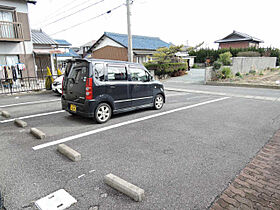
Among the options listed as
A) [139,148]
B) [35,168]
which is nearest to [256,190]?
[139,148]

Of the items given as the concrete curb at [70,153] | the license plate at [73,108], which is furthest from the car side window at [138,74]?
the concrete curb at [70,153]

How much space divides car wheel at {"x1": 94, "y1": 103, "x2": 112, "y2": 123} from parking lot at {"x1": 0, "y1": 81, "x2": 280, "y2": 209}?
0.68 ft

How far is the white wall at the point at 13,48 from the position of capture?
45.2ft

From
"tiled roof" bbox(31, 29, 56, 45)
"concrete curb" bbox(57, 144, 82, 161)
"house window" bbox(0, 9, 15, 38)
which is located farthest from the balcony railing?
"concrete curb" bbox(57, 144, 82, 161)

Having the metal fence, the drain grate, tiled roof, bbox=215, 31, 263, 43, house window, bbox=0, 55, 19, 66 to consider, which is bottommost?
the drain grate

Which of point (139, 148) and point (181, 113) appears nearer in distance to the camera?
point (139, 148)

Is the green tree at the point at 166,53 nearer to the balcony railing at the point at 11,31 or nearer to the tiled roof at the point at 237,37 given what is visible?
the balcony railing at the point at 11,31

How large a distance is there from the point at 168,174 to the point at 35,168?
2.19 meters

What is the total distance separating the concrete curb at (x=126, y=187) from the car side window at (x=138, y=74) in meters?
4.04

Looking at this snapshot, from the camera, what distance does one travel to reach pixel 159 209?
2.32m

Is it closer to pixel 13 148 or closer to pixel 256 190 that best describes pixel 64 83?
pixel 13 148

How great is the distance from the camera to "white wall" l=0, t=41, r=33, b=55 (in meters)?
13.8

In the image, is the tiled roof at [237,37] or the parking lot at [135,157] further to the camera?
the tiled roof at [237,37]

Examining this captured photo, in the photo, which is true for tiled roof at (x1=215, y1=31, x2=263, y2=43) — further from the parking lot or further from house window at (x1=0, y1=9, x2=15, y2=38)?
house window at (x1=0, y1=9, x2=15, y2=38)
